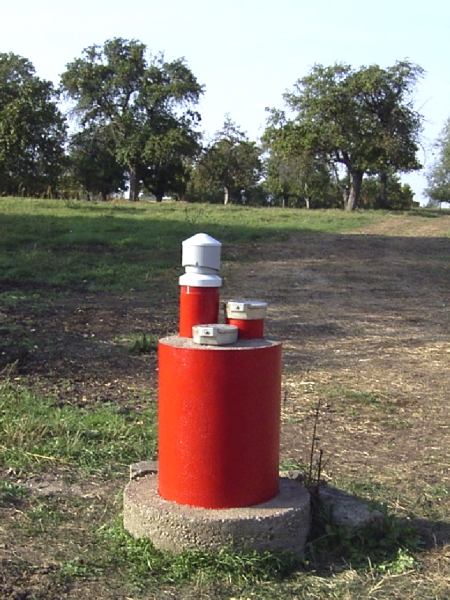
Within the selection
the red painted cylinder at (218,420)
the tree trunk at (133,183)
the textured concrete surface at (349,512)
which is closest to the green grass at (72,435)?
the red painted cylinder at (218,420)

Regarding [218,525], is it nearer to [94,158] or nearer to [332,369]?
[332,369]

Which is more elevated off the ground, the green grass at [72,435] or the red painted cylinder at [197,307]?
the red painted cylinder at [197,307]

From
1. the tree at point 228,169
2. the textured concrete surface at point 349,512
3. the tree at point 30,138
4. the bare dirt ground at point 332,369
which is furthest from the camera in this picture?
the tree at point 228,169

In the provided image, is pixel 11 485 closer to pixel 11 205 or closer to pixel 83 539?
pixel 83 539

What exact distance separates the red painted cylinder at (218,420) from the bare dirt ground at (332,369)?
2.04 ft

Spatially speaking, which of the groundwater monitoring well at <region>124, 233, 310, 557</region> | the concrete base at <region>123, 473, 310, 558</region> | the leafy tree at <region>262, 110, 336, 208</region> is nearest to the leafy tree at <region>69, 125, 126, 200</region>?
the leafy tree at <region>262, 110, 336, 208</region>

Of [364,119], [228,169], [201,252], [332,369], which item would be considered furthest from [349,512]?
[228,169]

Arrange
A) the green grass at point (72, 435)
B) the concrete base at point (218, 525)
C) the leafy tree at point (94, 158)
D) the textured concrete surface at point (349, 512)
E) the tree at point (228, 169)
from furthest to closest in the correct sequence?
1. the tree at point (228, 169)
2. the leafy tree at point (94, 158)
3. the green grass at point (72, 435)
4. the textured concrete surface at point (349, 512)
5. the concrete base at point (218, 525)

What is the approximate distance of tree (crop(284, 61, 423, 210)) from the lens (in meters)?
41.5

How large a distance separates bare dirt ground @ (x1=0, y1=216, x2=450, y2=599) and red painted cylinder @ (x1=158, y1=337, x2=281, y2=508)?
2.04 feet

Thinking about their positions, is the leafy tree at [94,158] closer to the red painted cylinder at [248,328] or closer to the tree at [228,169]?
the tree at [228,169]

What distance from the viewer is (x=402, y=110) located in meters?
42.2

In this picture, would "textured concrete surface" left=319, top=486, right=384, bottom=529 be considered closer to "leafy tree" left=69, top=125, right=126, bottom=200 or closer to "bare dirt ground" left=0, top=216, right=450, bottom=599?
"bare dirt ground" left=0, top=216, right=450, bottom=599

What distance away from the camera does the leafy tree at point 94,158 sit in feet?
180
